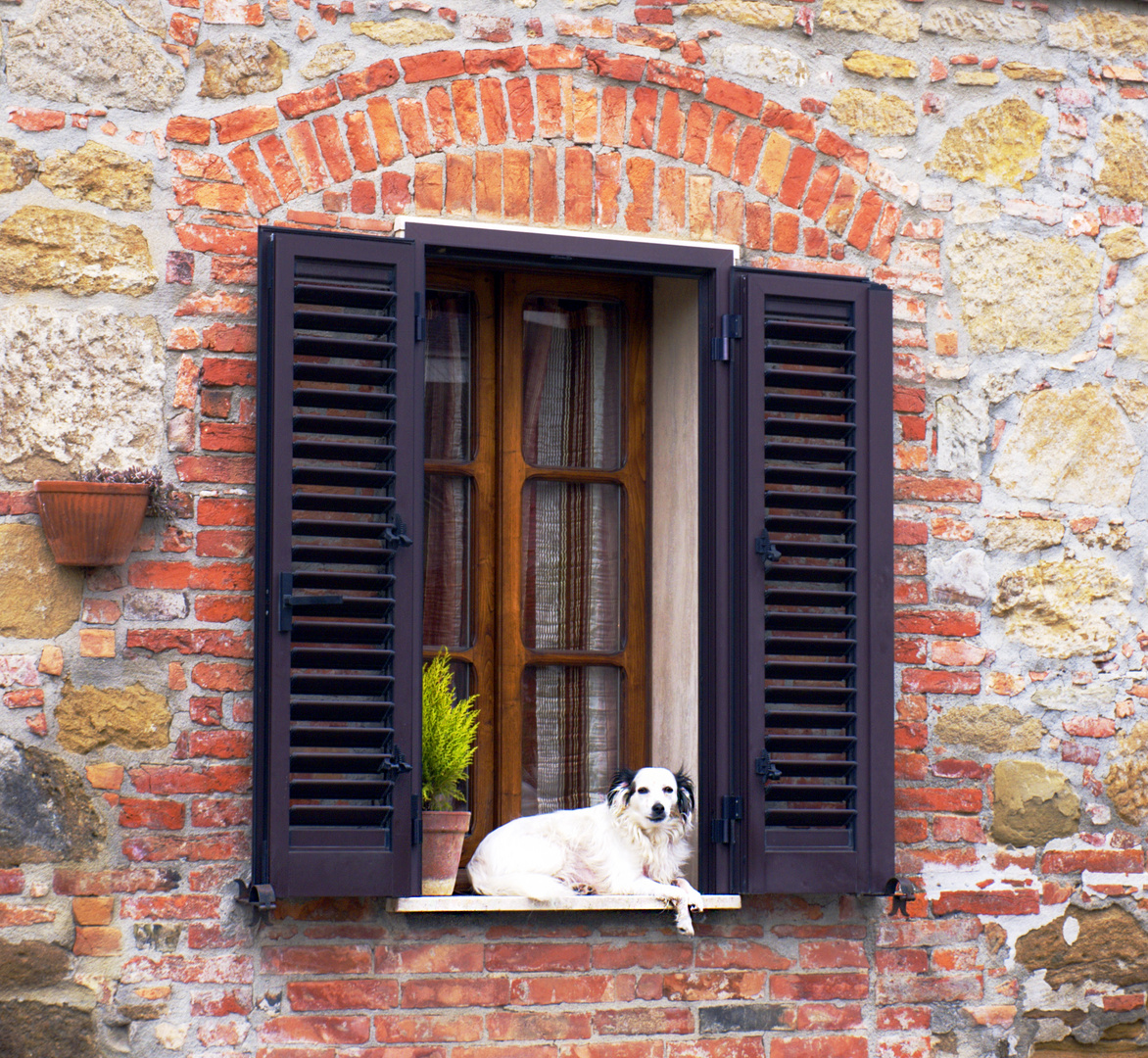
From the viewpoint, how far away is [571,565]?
13.7 ft

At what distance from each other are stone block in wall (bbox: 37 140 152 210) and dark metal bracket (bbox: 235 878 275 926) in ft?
5.48

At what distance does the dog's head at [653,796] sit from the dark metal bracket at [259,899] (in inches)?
34.4

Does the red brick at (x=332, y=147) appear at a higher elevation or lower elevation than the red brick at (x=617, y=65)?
lower

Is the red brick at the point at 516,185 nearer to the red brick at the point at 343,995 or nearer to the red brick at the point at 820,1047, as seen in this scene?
the red brick at the point at 343,995

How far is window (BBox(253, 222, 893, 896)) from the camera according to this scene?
3.58 meters

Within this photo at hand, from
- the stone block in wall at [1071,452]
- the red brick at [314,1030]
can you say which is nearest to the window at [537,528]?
the red brick at [314,1030]

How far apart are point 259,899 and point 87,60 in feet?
6.80

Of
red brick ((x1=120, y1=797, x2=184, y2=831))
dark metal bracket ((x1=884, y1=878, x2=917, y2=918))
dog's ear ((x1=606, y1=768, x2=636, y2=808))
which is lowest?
dark metal bracket ((x1=884, y1=878, x2=917, y2=918))

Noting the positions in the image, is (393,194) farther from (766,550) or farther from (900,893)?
(900,893)

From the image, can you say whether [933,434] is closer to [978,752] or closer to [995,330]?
[995,330]

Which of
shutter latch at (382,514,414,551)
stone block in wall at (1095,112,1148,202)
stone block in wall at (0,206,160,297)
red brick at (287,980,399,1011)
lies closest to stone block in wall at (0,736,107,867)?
red brick at (287,980,399,1011)

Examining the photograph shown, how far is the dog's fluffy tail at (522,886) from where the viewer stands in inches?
144

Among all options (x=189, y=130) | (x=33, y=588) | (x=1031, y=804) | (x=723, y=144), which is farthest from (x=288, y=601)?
(x=1031, y=804)

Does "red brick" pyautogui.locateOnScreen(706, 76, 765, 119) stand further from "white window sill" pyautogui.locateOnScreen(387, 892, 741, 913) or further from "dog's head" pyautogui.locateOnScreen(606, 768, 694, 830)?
"white window sill" pyautogui.locateOnScreen(387, 892, 741, 913)
